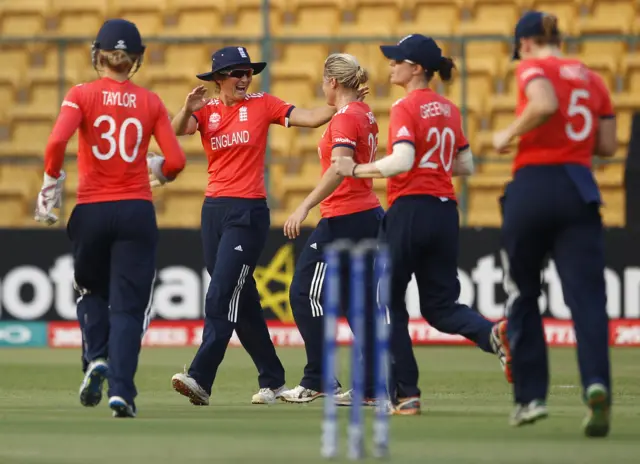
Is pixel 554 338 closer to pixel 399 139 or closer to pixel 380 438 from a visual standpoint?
pixel 399 139

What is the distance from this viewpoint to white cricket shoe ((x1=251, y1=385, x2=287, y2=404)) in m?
8.83

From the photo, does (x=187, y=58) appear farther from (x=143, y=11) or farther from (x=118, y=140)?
(x=118, y=140)

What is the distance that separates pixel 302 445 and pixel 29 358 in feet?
24.2

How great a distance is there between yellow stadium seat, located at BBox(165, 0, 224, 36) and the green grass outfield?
678cm

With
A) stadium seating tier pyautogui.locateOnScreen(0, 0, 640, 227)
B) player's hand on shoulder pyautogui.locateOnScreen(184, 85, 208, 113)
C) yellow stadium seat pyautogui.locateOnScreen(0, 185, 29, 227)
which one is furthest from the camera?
yellow stadium seat pyautogui.locateOnScreen(0, 185, 29, 227)

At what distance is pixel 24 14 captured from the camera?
1750 cm

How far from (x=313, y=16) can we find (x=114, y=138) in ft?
32.1

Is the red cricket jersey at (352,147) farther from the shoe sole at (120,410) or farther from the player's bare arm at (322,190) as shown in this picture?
the shoe sole at (120,410)

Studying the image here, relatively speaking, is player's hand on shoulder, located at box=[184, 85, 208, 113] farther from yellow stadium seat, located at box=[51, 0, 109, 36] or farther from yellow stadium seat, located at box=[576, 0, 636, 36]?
yellow stadium seat, located at box=[51, 0, 109, 36]

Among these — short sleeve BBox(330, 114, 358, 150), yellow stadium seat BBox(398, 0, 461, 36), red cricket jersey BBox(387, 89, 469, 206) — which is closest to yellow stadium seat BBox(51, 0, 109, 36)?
yellow stadium seat BBox(398, 0, 461, 36)

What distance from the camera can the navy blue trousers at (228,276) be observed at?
8.55 meters

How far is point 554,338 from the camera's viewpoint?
14391mm

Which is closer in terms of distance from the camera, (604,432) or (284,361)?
(604,432)

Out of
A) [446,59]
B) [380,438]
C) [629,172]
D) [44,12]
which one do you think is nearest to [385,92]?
[629,172]
